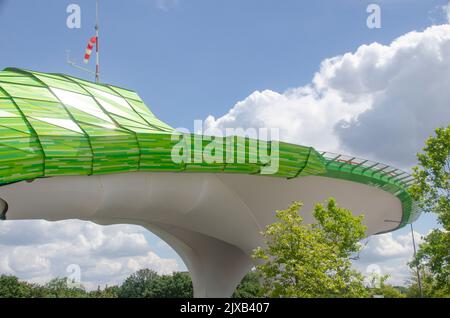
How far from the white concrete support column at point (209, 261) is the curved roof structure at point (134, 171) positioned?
2.61 meters

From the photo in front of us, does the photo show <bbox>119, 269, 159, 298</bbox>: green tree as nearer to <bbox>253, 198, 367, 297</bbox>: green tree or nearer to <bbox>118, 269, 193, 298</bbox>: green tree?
<bbox>118, 269, 193, 298</bbox>: green tree

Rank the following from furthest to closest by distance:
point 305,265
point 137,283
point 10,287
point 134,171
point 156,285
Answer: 1. point 137,283
2. point 156,285
3. point 10,287
4. point 134,171
5. point 305,265

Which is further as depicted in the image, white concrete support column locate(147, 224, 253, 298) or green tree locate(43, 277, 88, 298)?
green tree locate(43, 277, 88, 298)

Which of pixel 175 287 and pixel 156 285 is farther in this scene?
pixel 156 285

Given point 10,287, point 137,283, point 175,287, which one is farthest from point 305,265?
point 137,283

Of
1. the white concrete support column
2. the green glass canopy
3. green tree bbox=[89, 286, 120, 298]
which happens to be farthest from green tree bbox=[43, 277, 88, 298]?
the green glass canopy

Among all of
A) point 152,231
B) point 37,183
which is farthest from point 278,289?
point 152,231

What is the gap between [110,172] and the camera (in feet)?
84.1

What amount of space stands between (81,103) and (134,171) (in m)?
5.49

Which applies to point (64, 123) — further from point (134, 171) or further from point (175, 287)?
point (175, 287)

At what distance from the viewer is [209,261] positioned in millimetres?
43188

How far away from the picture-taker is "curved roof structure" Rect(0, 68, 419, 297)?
24359 millimetres

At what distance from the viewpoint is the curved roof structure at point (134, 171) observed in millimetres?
24359

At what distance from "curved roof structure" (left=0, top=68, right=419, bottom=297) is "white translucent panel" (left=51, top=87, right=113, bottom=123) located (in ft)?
0.28
